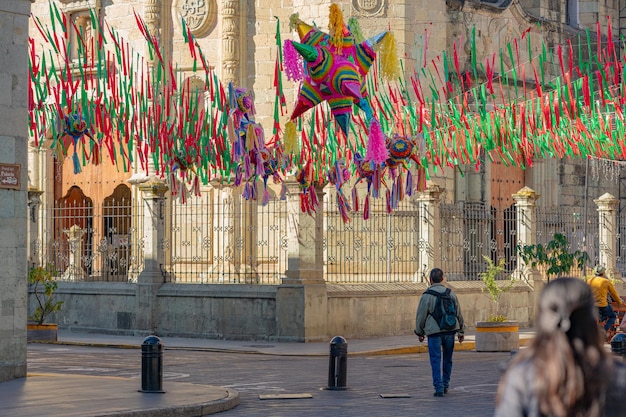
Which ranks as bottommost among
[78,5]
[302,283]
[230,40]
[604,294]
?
[604,294]

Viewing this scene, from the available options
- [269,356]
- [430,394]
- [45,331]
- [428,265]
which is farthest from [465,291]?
[430,394]

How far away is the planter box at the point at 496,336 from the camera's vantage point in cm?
2352

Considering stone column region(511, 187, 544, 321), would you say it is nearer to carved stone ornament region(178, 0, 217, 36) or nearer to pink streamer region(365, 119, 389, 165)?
carved stone ornament region(178, 0, 217, 36)

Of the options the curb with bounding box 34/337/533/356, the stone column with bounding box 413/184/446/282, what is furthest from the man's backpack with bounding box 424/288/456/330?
the stone column with bounding box 413/184/446/282

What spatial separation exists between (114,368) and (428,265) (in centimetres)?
983

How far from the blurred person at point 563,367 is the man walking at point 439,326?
35.2 feet

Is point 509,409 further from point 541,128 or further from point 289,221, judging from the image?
point 289,221

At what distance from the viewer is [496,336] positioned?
2353cm

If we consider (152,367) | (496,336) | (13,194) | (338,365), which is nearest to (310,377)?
(338,365)

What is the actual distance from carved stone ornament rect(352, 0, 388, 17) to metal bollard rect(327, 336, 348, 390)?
52.9 feet

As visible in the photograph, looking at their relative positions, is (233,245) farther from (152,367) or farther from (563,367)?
(563,367)

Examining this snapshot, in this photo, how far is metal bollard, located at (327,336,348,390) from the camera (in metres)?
15.9

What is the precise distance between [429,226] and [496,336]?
172 inches

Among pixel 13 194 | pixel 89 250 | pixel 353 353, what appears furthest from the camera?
pixel 89 250
